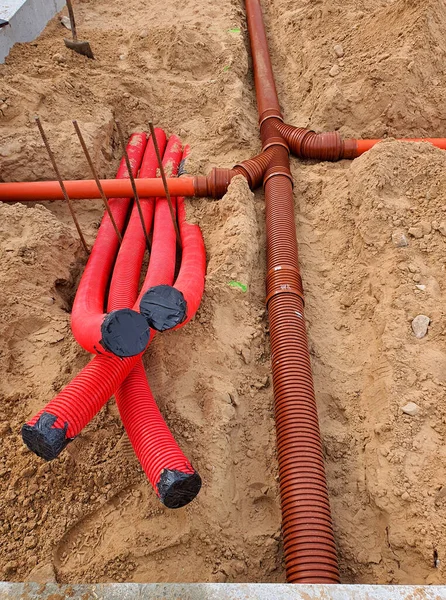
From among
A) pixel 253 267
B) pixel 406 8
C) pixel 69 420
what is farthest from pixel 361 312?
pixel 406 8

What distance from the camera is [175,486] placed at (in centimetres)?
200

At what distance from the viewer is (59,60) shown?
5.09m

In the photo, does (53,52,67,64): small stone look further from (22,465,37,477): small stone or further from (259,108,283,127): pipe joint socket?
(22,465,37,477): small stone

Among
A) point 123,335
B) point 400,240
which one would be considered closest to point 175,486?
point 123,335

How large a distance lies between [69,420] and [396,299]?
228cm

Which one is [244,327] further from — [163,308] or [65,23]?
[65,23]

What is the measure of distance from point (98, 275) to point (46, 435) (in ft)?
5.35

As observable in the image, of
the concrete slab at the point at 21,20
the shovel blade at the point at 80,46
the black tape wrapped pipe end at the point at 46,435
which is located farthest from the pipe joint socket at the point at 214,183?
the concrete slab at the point at 21,20

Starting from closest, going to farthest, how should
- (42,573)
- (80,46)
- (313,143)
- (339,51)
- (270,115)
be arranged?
(42,573) < (313,143) < (270,115) < (339,51) < (80,46)

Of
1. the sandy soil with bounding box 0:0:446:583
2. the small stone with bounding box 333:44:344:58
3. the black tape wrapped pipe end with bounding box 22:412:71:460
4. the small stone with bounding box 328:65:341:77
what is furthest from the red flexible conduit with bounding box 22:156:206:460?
the small stone with bounding box 333:44:344:58

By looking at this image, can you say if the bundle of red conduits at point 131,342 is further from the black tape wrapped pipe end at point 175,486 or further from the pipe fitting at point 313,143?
the pipe fitting at point 313,143

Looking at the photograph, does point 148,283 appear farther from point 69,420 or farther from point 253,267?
point 69,420

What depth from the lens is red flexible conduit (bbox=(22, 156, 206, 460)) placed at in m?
2.05

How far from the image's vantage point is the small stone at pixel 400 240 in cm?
328
